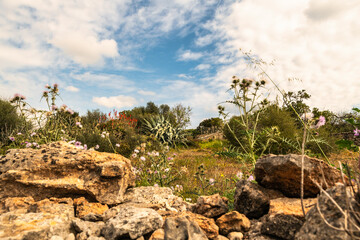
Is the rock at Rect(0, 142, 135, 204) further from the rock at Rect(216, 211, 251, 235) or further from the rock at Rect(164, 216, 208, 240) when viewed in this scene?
the rock at Rect(216, 211, 251, 235)

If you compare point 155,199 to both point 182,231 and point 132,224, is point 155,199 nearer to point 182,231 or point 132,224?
point 132,224

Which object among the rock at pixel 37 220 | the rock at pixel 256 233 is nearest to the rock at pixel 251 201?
the rock at pixel 256 233

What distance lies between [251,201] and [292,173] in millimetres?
498

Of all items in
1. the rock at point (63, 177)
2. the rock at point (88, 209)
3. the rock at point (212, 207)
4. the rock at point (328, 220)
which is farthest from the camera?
the rock at point (63, 177)

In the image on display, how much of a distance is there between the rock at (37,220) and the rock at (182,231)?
1124mm

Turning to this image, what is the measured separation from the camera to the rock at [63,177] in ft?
10.5

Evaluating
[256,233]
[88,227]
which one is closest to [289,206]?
[256,233]

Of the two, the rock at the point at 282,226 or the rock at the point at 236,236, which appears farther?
the rock at the point at 236,236

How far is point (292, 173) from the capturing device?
236cm

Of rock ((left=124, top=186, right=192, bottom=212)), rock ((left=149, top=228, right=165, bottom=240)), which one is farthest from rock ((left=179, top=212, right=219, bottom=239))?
rock ((left=124, top=186, right=192, bottom=212))

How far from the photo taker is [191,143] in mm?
17172

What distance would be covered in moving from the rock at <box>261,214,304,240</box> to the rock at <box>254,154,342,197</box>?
0.57 metres

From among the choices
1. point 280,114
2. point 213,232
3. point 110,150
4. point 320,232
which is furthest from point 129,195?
point 280,114

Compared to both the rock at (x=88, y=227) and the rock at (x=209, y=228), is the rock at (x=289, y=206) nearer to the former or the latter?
the rock at (x=209, y=228)
